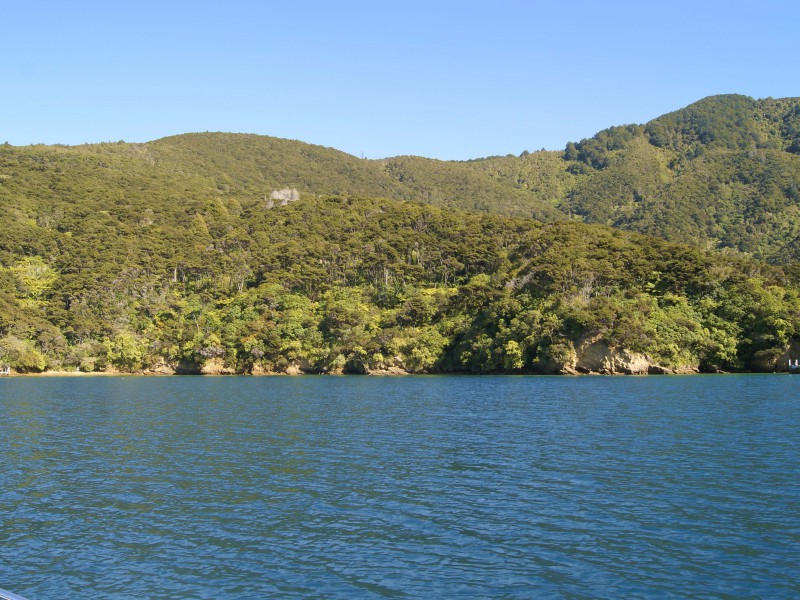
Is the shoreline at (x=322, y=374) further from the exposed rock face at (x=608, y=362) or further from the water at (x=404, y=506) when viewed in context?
the water at (x=404, y=506)

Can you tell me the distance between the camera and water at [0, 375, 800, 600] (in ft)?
49.2

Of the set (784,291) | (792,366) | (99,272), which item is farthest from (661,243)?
(99,272)

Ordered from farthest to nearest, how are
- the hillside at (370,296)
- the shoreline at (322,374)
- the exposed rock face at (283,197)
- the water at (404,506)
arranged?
1. the exposed rock face at (283,197)
2. the hillside at (370,296)
3. the shoreline at (322,374)
4. the water at (404,506)

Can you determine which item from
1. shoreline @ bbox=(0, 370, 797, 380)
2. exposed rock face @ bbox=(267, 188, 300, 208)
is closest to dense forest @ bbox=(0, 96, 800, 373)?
shoreline @ bbox=(0, 370, 797, 380)

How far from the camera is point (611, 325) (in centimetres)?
8356

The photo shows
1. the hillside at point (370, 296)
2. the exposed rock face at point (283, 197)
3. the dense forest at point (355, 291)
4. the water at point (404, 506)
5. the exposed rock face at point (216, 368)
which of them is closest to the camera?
the water at point (404, 506)

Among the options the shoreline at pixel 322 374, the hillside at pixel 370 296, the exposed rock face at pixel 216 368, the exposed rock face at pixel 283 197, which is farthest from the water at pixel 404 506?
the exposed rock face at pixel 283 197

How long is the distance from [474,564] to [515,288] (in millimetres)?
82979

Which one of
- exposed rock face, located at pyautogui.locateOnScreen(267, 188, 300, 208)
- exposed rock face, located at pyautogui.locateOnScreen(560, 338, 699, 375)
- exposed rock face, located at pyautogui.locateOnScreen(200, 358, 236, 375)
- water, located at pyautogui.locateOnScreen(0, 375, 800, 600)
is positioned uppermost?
exposed rock face, located at pyautogui.locateOnScreen(267, 188, 300, 208)

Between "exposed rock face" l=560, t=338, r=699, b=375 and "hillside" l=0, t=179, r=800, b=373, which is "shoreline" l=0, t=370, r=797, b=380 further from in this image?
"hillside" l=0, t=179, r=800, b=373

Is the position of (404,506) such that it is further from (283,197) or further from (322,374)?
(283,197)

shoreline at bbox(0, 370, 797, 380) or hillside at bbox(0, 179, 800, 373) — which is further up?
hillside at bbox(0, 179, 800, 373)

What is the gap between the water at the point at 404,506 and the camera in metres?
15.0

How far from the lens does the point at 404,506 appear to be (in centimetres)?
2047
